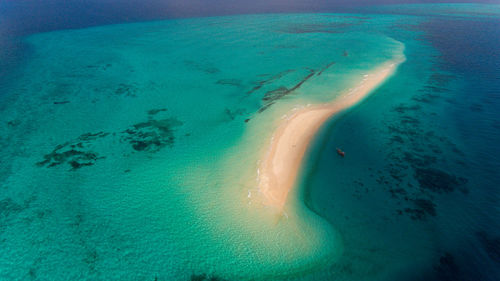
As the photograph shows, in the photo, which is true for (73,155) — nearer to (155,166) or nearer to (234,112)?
(155,166)

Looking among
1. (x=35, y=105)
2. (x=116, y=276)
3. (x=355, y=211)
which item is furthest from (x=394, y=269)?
(x=35, y=105)

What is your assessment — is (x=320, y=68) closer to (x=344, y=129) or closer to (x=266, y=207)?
(x=344, y=129)

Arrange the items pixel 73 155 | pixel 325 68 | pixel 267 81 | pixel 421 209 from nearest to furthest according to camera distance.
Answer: pixel 421 209
pixel 73 155
pixel 267 81
pixel 325 68

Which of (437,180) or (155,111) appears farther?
(155,111)

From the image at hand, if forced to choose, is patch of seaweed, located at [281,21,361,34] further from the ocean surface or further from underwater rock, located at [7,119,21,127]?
underwater rock, located at [7,119,21,127]

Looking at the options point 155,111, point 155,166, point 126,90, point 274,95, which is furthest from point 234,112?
point 126,90

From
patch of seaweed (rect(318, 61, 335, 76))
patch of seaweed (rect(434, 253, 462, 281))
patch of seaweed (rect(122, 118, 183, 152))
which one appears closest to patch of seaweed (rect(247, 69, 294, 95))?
patch of seaweed (rect(318, 61, 335, 76))
